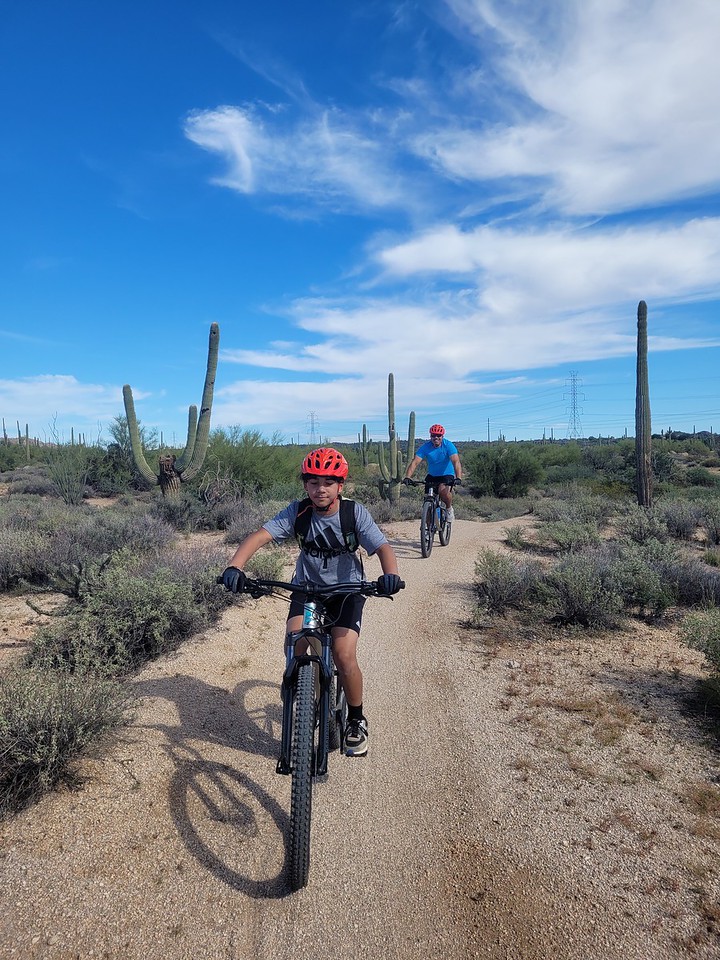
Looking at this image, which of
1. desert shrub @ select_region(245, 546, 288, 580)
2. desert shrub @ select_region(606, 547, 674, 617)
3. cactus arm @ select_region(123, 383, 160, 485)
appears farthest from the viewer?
cactus arm @ select_region(123, 383, 160, 485)

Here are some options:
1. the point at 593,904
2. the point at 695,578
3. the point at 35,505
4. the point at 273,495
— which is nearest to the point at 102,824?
the point at 593,904

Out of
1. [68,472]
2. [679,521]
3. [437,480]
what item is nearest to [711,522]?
[679,521]

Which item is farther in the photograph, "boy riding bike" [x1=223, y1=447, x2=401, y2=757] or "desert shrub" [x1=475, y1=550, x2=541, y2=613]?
"desert shrub" [x1=475, y1=550, x2=541, y2=613]

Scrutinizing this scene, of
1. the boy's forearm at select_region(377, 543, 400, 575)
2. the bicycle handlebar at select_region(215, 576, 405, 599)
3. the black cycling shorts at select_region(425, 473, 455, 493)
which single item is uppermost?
the black cycling shorts at select_region(425, 473, 455, 493)

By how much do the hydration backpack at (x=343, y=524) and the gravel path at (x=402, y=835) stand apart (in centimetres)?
152

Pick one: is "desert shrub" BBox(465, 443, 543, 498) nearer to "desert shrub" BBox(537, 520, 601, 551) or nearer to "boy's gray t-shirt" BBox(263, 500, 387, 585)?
"desert shrub" BBox(537, 520, 601, 551)

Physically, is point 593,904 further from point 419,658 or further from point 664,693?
point 419,658

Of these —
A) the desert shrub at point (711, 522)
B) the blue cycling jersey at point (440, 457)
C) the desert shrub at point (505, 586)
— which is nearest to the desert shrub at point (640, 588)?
the desert shrub at point (505, 586)

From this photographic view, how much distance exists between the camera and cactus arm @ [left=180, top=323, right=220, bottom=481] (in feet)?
44.5

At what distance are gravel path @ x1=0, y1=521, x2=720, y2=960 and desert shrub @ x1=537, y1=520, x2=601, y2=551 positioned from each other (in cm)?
548

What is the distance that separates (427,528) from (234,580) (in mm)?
7385

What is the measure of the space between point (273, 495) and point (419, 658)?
11653 mm

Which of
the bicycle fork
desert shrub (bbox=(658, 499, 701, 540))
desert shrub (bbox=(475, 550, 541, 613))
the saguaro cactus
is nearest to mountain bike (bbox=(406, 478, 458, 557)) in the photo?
desert shrub (bbox=(475, 550, 541, 613))

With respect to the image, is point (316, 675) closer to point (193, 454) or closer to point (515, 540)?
point (515, 540)
